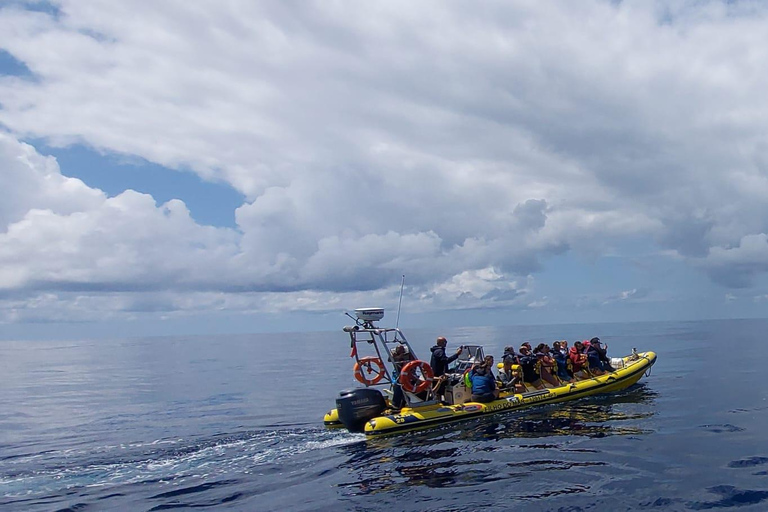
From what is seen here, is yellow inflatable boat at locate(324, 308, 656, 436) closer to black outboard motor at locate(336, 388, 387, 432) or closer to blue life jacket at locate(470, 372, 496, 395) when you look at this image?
black outboard motor at locate(336, 388, 387, 432)

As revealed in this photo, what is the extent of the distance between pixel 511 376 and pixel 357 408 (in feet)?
17.8

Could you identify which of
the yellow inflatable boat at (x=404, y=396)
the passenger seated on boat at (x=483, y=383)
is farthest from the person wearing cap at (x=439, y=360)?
the passenger seated on boat at (x=483, y=383)

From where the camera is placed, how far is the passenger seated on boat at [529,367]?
18828 mm

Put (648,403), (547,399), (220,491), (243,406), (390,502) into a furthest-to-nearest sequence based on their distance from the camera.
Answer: (243,406)
(648,403)
(547,399)
(220,491)
(390,502)

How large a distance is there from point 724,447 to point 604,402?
→ 20.1ft

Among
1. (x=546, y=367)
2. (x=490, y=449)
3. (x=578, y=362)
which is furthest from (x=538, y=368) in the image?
(x=490, y=449)

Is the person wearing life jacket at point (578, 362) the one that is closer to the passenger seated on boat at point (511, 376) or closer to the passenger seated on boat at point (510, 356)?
the passenger seated on boat at point (510, 356)

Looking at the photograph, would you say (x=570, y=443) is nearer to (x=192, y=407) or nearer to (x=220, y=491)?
(x=220, y=491)

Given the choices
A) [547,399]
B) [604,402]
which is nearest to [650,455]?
[547,399]

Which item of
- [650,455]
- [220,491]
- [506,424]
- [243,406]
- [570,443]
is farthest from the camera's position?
[243,406]

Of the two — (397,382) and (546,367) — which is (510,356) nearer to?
(546,367)

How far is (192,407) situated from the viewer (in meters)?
25.0

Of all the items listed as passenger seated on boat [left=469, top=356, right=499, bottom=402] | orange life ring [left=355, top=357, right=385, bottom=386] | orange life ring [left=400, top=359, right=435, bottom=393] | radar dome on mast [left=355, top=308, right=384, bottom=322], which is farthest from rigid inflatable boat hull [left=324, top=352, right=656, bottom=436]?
radar dome on mast [left=355, top=308, right=384, bottom=322]

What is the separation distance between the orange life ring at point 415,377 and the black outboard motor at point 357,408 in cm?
95
